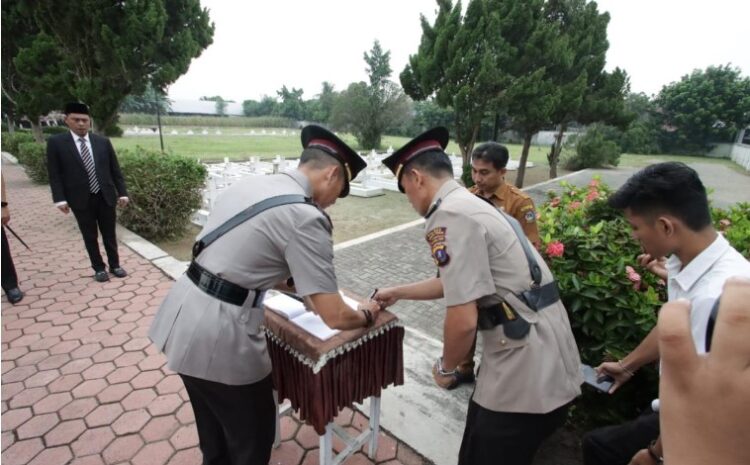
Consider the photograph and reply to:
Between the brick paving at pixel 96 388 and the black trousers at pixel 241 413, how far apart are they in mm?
584

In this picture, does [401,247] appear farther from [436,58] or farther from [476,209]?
[436,58]

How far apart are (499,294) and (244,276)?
3.37ft

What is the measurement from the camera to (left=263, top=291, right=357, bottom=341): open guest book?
1.82 meters

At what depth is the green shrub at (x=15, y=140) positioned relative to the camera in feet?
50.0

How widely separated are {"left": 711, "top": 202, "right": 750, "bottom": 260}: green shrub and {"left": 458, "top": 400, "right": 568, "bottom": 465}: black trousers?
6.48ft

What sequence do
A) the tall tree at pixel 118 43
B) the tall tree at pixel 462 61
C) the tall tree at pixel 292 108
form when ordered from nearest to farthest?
the tall tree at pixel 118 43, the tall tree at pixel 462 61, the tall tree at pixel 292 108

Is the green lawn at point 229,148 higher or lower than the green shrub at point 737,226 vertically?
lower

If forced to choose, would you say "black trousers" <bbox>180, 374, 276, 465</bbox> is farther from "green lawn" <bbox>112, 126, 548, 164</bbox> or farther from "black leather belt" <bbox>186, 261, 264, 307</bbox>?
"green lawn" <bbox>112, 126, 548, 164</bbox>

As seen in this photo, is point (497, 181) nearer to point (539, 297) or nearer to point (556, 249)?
point (556, 249)

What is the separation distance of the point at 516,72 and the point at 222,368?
11868 mm

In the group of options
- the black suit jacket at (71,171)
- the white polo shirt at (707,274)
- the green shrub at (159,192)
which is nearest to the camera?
the white polo shirt at (707,274)

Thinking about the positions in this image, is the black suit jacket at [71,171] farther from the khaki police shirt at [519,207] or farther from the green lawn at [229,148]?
the green lawn at [229,148]

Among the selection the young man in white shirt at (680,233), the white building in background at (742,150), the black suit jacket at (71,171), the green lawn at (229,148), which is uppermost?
the white building in background at (742,150)

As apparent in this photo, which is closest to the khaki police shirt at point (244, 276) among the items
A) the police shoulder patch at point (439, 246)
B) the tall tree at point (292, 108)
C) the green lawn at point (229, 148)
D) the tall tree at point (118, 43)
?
the police shoulder patch at point (439, 246)
